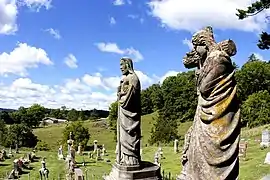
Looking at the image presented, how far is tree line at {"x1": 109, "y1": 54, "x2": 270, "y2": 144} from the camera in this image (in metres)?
44.9

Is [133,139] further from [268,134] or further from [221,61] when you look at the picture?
[268,134]

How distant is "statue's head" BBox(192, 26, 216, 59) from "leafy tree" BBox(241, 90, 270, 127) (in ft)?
141

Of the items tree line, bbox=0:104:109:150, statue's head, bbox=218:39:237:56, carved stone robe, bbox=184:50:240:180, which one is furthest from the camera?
tree line, bbox=0:104:109:150

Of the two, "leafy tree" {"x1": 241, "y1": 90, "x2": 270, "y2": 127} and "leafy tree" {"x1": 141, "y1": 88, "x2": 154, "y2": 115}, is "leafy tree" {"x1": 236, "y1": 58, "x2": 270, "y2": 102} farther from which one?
"leafy tree" {"x1": 141, "y1": 88, "x2": 154, "y2": 115}

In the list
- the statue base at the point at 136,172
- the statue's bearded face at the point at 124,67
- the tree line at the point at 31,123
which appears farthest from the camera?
the tree line at the point at 31,123

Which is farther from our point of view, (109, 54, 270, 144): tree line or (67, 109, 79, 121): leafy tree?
(67, 109, 79, 121): leafy tree

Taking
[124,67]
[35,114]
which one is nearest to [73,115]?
[35,114]

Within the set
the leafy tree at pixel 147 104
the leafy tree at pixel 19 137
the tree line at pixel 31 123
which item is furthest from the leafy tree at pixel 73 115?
the leafy tree at pixel 19 137

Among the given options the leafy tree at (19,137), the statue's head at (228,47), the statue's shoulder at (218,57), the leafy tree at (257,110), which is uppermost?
the leafy tree at (257,110)

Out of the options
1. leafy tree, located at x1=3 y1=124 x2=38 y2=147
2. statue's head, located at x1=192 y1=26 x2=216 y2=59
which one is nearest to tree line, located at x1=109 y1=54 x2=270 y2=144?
leafy tree, located at x1=3 y1=124 x2=38 y2=147

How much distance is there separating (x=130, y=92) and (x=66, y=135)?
105ft

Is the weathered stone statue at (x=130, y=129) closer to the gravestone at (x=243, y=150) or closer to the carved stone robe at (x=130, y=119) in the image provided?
the carved stone robe at (x=130, y=119)

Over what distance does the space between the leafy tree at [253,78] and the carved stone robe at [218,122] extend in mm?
60895

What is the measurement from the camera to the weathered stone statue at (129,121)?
32.4 feet
